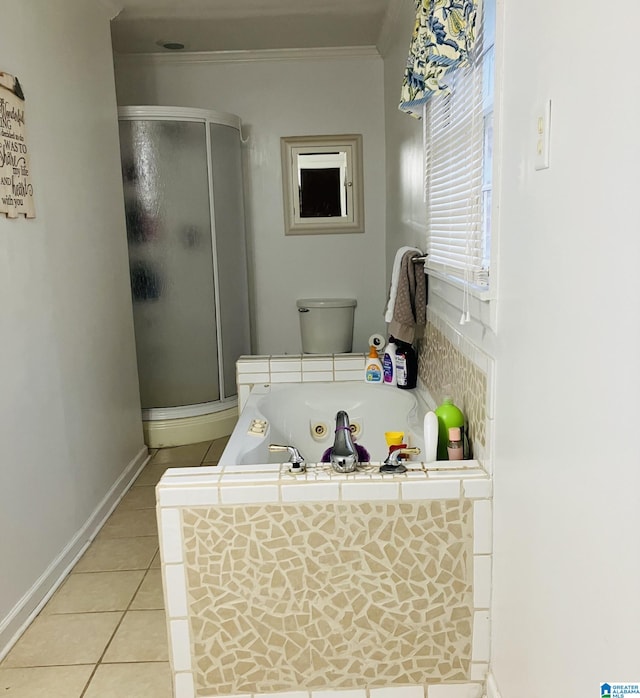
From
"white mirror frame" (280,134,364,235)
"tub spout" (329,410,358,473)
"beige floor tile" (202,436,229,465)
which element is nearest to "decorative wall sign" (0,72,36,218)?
"tub spout" (329,410,358,473)

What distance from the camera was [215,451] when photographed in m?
3.90

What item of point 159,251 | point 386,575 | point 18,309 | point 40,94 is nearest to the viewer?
point 386,575

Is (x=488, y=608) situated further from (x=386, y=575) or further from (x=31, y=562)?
(x=31, y=562)

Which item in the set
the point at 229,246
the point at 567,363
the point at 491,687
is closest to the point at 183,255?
the point at 229,246

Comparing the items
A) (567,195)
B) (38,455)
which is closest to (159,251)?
(38,455)

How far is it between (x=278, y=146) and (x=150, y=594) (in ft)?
10.0

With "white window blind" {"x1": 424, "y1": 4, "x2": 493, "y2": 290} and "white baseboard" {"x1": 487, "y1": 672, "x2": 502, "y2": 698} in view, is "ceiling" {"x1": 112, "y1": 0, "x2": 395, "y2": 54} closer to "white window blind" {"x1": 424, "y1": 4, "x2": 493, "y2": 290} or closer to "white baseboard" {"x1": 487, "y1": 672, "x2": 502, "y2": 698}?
"white window blind" {"x1": 424, "y1": 4, "x2": 493, "y2": 290}

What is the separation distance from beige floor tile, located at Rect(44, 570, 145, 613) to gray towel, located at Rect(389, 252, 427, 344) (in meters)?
1.41

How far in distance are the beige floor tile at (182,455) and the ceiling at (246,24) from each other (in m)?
2.40

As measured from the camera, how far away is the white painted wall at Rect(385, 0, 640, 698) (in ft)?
3.13

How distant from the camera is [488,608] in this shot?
1.73m

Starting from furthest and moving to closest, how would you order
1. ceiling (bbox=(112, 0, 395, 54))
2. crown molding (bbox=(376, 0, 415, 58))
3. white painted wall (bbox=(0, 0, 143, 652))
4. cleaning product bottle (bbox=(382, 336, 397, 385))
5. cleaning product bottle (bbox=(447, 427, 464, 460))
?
A: ceiling (bbox=(112, 0, 395, 54))
crown molding (bbox=(376, 0, 415, 58))
cleaning product bottle (bbox=(382, 336, 397, 385))
white painted wall (bbox=(0, 0, 143, 652))
cleaning product bottle (bbox=(447, 427, 464, 460))

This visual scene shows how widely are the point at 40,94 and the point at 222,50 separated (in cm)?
202

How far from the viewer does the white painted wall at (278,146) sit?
438 cm
